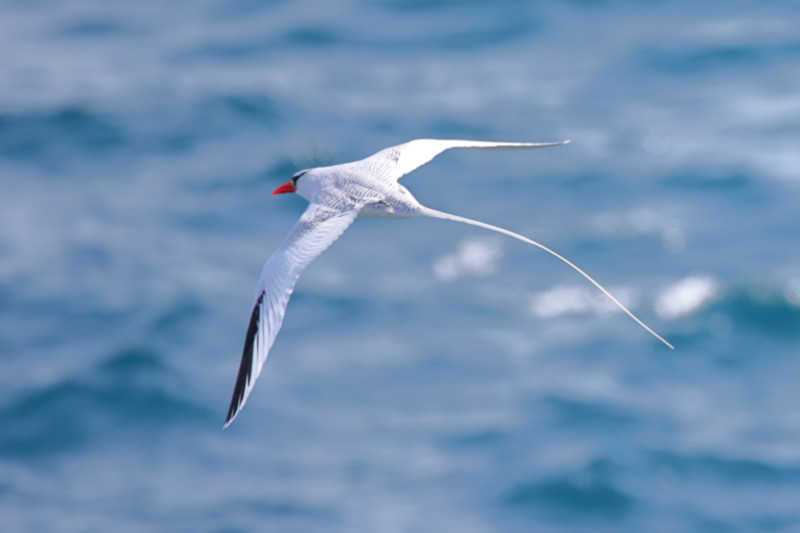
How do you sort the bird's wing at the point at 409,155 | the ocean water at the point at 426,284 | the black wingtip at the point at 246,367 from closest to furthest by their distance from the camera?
the black wingtip at the point at 246,367 < the bird's wing at the point at 409,155 < the ocean water at the point at 426,284

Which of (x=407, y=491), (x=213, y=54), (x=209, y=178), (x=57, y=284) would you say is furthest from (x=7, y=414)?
(x=213, y=54)

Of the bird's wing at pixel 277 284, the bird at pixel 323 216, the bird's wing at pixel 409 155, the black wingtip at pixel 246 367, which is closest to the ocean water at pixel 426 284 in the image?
→ the bird's wing at pixel 409 155

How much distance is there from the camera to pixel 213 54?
33688mm

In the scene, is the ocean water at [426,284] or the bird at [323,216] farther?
the ocean water at [426,284]

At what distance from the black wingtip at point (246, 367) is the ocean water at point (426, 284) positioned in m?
16.2

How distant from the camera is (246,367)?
884 cm

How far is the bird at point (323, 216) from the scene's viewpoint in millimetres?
8797

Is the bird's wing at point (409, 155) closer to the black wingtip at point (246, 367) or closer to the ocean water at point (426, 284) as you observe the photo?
the black wingtip at point (246, 367)

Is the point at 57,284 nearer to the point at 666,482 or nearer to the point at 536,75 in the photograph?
the point at 536,75

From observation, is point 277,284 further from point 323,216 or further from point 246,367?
point 323,216

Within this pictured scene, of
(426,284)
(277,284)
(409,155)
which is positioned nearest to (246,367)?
(277,284)

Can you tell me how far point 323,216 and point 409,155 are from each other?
1.42 m

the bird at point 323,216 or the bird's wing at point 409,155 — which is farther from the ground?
the bird's wing at point 409,155

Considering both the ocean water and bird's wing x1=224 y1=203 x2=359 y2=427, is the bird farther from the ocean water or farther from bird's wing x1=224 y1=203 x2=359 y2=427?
the ocean water
